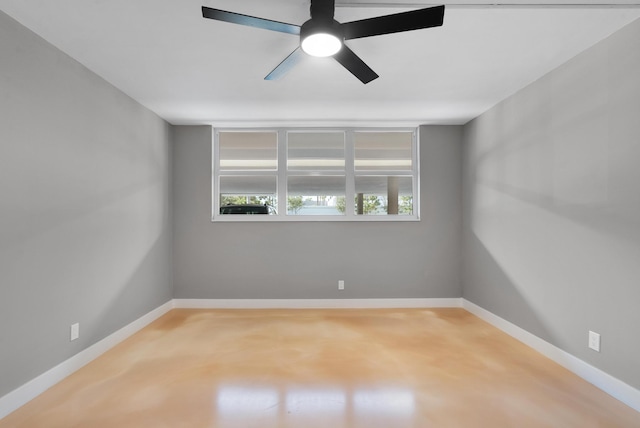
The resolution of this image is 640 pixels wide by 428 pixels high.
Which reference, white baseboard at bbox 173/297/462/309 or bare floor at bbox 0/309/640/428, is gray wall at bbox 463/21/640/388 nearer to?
bare floor at bbox 0/309/640/428

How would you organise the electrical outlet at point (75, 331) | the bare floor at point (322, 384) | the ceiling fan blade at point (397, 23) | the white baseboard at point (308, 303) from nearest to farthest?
the ceiling fan blade at point (397, 23) → the bare floor at point (322, 384) → the electrical outlet at point (75, 331) → the white baseboard at point (308, 303)

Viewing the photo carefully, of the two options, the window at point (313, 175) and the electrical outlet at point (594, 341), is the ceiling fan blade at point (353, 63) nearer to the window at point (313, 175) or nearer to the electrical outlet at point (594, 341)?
the window at point (313, 175)

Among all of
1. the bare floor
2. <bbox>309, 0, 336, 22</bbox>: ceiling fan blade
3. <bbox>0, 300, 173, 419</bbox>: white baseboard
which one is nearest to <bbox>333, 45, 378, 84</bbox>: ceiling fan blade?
<bbox>309, 0, 336, 22</bbox>: ceiling fan blade

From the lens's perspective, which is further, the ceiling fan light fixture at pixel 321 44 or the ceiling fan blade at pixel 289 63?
the ceiling fan blade at pixel 289 63

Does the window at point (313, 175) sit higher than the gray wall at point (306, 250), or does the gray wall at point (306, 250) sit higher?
the window at point (313, 175)

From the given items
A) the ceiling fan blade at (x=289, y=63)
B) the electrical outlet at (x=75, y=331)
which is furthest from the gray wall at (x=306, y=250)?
the ceiling fan blade at (x=289, y=63)

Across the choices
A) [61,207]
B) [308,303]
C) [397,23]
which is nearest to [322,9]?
[397,23]

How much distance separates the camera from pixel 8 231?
1.96 metres

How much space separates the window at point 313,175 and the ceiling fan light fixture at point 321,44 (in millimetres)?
2566

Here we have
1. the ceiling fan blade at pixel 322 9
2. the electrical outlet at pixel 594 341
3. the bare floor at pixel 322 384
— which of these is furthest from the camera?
the electrical outlet at pixel 594 341

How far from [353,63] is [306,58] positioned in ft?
1.93

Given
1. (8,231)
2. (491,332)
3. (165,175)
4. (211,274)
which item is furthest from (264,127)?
(491,332)

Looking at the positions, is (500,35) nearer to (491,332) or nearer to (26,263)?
(491,332)

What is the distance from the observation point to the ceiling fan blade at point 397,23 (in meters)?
1.58
